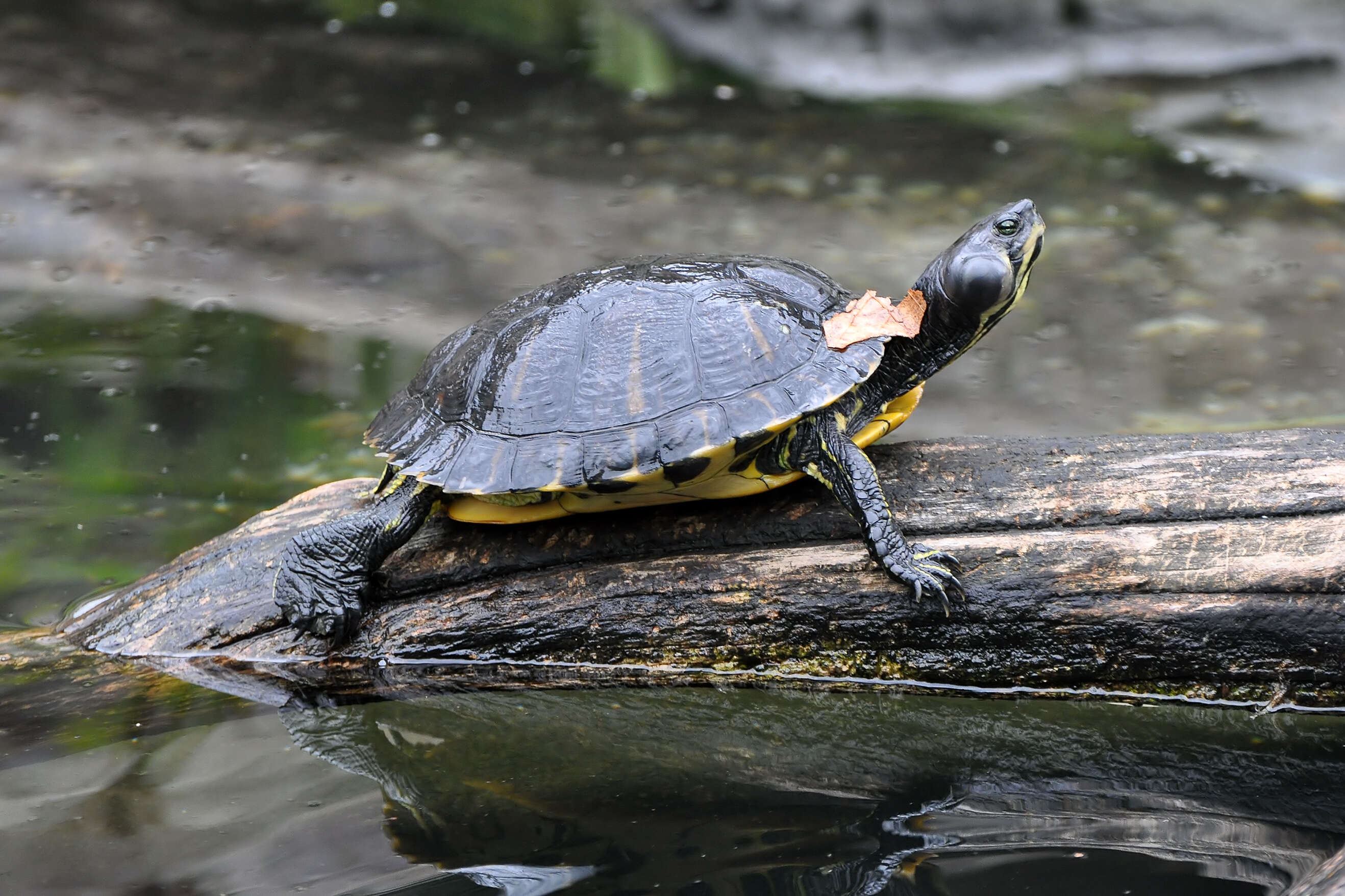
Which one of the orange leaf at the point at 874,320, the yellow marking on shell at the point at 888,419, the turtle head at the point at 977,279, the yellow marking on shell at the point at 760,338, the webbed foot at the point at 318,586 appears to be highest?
the turtle head at the point at 977,279

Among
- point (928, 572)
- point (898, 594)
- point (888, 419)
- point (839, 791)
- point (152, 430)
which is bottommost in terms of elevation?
point (152, 430)

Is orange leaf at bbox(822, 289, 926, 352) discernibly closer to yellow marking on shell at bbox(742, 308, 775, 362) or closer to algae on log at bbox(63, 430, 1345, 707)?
yellow marking on shell at bbox(742, 308, 775, 362)

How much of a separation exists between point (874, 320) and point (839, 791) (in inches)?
52.7

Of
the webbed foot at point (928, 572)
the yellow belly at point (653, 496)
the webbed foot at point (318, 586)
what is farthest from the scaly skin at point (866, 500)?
the webbed foot at point (318, 586)

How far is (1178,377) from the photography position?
5.60 meters

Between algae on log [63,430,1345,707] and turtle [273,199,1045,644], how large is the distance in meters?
0.12

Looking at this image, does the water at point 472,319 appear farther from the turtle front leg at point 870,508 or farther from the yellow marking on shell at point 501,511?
the yellow marking on shell at point 501,511

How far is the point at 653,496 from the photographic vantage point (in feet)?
10.1

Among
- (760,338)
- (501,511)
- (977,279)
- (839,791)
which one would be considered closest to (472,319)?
(501,511)

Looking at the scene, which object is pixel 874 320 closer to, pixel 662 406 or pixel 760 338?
pixel 760 338

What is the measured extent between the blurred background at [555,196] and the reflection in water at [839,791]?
6.41 ft

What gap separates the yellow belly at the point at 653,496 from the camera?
3.04 meters

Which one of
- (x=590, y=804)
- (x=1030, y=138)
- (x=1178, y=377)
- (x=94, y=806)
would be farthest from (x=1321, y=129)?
(x=94, y=806)

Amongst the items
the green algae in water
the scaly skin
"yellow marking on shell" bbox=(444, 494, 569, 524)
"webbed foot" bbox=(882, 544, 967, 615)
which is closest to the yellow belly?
"yellow marking on shell" bbox=(444, 494, 569, 524)
